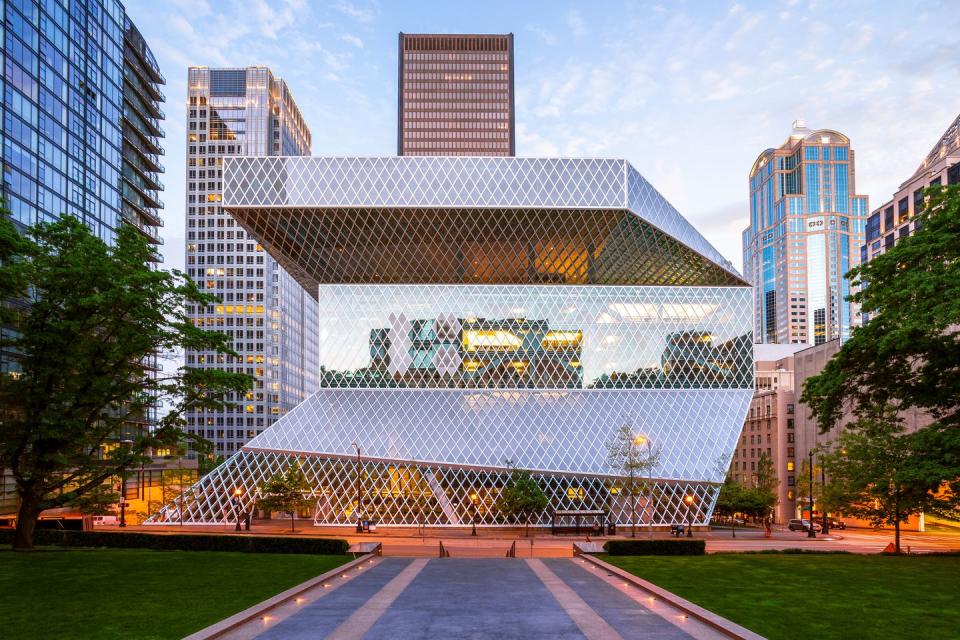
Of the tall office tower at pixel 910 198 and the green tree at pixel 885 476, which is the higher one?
the tall office tower at pixel 910 198

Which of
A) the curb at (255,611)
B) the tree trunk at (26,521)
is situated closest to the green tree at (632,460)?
the curb at (255,611)

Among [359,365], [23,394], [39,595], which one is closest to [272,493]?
[359,365]

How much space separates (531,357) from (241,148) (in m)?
126

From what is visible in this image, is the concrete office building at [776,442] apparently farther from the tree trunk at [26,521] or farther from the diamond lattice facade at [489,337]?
the tree trunk at [26,521]

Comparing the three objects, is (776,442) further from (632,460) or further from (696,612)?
(696,612)

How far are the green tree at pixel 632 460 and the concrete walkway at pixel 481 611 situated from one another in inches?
1047

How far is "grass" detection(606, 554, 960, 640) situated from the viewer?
51.2 feet

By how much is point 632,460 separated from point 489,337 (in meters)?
19.6

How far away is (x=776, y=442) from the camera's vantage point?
9562 centimetres

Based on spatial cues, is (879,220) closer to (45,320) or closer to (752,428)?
(752,428)

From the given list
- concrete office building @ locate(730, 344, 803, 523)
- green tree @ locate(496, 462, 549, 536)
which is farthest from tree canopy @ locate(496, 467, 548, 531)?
concrete office building @ locate(730, 344, 803, 523)

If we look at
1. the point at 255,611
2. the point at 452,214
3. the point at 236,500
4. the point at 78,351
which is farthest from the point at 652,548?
the point at 236,500

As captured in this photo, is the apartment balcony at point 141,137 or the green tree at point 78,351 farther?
the apartment balcony at point 141,137

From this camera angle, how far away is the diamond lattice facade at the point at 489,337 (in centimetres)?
5497
